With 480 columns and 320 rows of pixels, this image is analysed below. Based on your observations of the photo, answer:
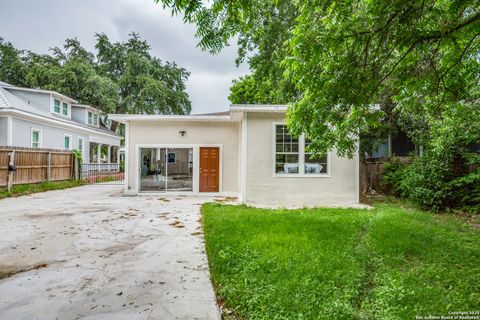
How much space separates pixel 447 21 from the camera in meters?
4.17

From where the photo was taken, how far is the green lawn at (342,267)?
112 inches

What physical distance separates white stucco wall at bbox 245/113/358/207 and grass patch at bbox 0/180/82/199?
8.91m

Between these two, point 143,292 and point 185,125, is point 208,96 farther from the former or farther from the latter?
point 143,292

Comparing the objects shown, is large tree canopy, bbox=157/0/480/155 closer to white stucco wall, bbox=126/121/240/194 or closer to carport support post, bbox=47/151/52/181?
white stucco wall, bbox=126/121/240/194

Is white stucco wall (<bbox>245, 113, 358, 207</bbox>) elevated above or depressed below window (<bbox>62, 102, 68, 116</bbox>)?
below

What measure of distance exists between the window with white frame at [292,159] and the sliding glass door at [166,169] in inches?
163

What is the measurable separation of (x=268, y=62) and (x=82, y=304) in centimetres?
1110

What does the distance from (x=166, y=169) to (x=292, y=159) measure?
5.46 m

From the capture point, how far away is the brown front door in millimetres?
12023

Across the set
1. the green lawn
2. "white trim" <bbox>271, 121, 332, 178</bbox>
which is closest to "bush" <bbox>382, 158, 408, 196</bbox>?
"white trim" <bbox>271, 121, 332, 178</bbox>

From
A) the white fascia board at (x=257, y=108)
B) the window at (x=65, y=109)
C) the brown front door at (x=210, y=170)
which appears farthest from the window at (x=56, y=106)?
the white fascia board at (x=257, y=108)

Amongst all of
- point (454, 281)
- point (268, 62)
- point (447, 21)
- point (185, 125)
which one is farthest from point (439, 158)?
point (185, 125)

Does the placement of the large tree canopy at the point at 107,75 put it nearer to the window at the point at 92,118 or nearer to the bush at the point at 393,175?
the window at the point at 92,118

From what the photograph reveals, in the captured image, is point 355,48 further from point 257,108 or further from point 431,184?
point 431,184
